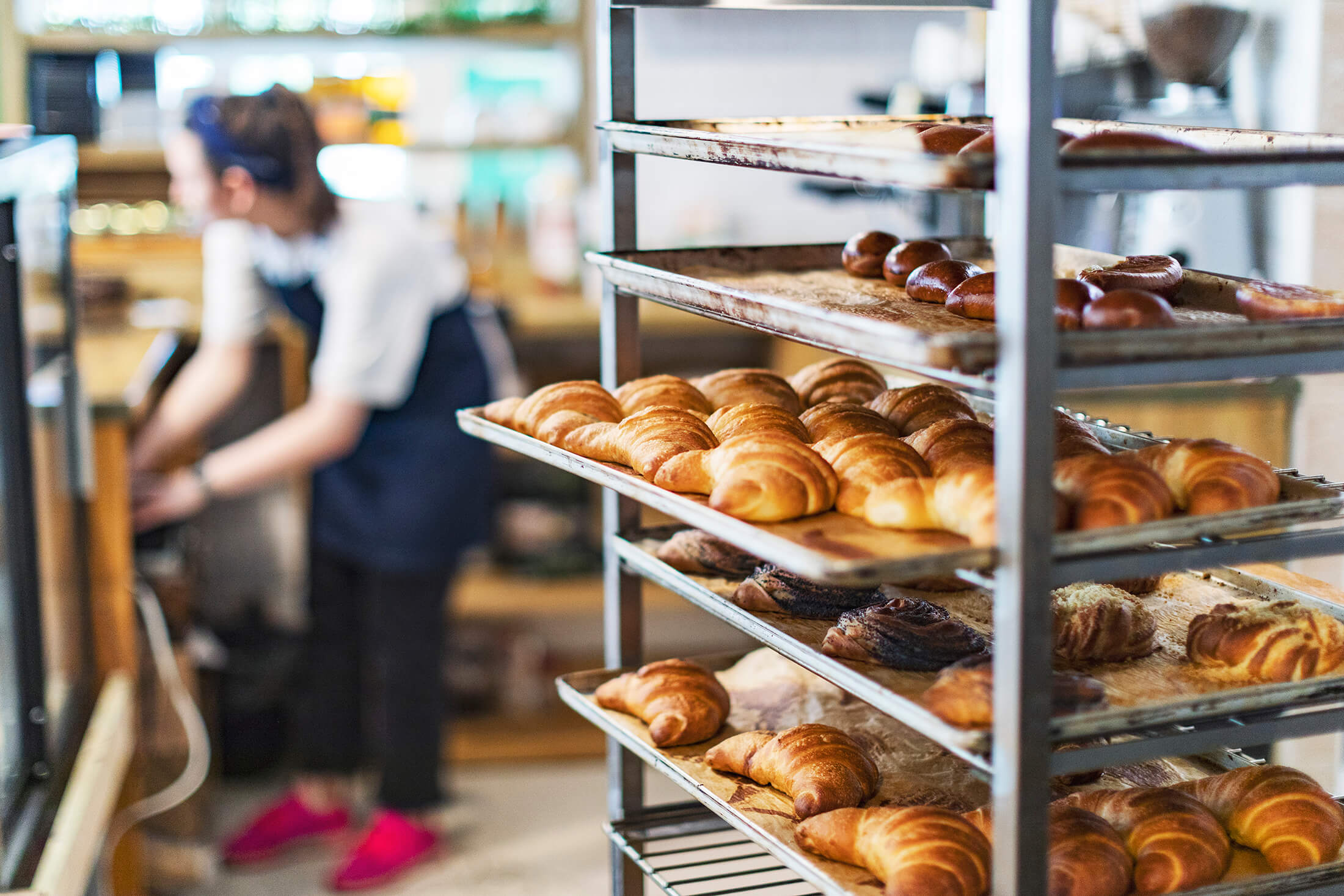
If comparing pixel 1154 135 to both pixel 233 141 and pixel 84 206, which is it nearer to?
pixel 233 141

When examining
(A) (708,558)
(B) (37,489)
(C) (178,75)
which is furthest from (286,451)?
(A) (708,558)

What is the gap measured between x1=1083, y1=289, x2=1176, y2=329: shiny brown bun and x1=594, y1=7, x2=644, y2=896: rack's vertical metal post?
2.05 feet

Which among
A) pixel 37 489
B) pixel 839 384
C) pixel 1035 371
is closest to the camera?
pixel 1035 371

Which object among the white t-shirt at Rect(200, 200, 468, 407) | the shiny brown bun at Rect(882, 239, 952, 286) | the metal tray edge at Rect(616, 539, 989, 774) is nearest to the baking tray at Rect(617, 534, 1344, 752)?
Answer: the metal tray edge at Rect(616, 539, 989, 774)

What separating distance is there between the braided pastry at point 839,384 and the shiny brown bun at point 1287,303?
1.49 ft

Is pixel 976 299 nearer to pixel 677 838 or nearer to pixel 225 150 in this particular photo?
pixel 677 838

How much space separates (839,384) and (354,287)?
1.56m

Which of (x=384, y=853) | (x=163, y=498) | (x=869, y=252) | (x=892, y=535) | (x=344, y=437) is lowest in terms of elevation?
(x=384, y=853)

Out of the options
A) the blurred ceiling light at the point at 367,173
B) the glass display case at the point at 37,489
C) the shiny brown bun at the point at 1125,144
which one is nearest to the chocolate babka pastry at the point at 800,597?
the shiny brown bun at the point at 1125,144

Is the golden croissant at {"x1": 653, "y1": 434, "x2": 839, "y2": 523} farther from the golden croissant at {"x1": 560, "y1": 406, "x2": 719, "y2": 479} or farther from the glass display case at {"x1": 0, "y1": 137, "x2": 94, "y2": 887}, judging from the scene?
the glass display case at {"x1": 0, "y1": 137, "x2": 94, "y2": 887}

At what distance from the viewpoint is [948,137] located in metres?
1.25

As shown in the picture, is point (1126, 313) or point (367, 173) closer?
point (1126, 313)

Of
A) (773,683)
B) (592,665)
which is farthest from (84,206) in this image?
(773,683)

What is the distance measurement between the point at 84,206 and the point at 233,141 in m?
1.23
